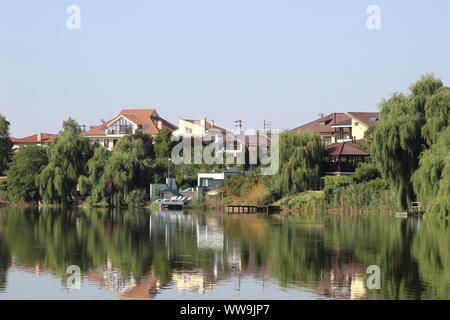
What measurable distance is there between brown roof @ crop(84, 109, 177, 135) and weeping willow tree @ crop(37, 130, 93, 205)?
20.8 meters

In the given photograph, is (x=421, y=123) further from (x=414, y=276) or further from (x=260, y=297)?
(x=260, y=297)

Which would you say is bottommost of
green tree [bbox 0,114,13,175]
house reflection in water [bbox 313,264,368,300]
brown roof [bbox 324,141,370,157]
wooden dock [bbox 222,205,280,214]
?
house reflection in water [bbox 313,264,368,300]

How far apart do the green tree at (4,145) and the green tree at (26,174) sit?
12352 millimetres

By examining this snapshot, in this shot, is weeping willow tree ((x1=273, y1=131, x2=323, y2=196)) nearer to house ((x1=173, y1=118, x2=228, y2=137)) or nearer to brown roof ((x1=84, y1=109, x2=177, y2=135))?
house ((x1=173, y1=118, x2=228, y2=137))

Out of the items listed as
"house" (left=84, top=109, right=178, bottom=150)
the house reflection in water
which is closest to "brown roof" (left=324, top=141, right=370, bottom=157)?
"house" (left=84, top=109, right=178, bottom=150)

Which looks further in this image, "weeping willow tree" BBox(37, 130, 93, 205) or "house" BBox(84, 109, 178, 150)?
"house" BBox(84, 109, 178, 150)

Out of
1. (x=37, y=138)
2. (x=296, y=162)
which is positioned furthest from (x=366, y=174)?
(x=37, y=138)

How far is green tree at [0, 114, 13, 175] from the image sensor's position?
73250 millimetres

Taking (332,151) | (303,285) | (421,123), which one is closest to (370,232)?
(421,123)

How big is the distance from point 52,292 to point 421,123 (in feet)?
93.7

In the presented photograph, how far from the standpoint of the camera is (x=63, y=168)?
57781mm

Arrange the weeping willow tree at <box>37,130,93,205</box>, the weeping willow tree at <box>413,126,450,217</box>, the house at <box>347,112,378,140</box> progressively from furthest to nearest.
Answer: the house at <box>347,112,378,140</box> < the weeping willow tree at <box>37,130,93,205</box> < the weeping willow tree at <box>413,126,450,217</box>

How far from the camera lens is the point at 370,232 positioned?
3500cm

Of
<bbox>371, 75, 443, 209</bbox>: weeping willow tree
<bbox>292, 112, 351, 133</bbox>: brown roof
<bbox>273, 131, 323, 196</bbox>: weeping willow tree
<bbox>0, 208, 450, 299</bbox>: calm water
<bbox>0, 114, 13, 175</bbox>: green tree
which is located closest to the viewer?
<bbox>0, 208, 450, 299</bbox>: calm water
